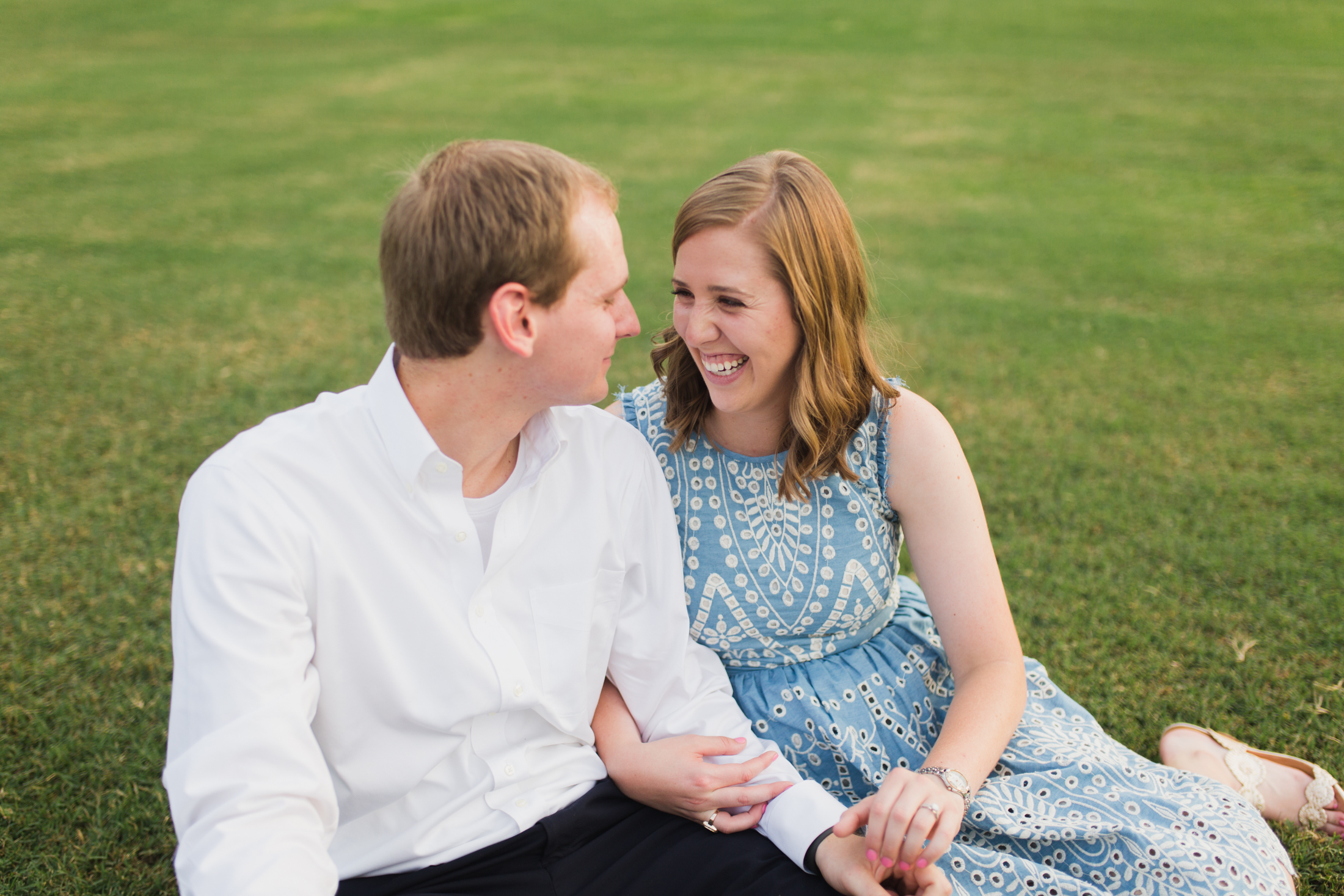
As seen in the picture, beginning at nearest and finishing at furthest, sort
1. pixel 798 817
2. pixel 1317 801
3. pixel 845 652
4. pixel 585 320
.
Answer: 1. pixel 585 320
2. pixel 798 817
3. pixel 845 652
4. pixel 1317 801

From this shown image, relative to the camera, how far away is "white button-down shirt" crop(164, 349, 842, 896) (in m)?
1.69

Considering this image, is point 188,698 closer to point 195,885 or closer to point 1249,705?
point 195,885

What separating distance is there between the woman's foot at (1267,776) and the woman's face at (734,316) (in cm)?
169

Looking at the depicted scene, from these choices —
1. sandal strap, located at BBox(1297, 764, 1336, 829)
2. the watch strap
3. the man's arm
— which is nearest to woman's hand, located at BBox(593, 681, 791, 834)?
the watch strap

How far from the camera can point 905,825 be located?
1959 millimetres

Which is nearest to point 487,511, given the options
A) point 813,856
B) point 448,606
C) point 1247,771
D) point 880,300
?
point 448,606

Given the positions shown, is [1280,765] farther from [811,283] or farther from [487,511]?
[487,511]

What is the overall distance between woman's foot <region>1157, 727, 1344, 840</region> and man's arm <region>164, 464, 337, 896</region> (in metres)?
2.34

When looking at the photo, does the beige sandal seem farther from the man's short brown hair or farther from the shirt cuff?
the man's short brown hair

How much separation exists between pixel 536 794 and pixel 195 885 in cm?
70

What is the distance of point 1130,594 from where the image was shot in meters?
3.89

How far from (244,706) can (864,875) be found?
1.22 meters

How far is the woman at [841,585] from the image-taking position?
2.16m

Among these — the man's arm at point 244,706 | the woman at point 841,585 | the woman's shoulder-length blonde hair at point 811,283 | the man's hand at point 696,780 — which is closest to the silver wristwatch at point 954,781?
the woman at point 841,585
